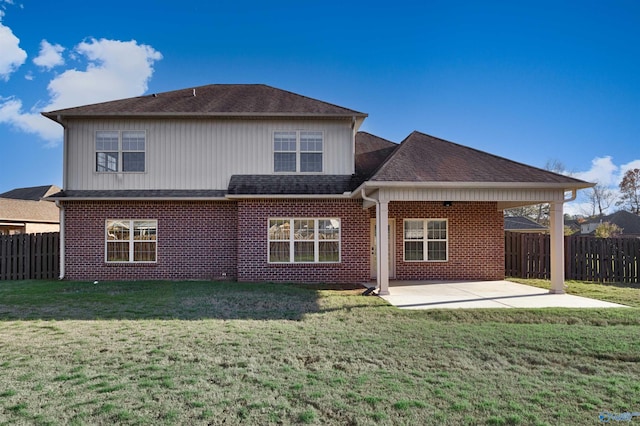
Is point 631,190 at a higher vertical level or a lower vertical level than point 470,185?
higher

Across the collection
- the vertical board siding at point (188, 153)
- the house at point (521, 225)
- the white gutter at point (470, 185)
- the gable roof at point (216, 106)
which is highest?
the gable roof at point (216, 106)

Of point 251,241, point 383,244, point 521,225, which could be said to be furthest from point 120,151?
point 521,225

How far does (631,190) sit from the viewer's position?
5638 cm

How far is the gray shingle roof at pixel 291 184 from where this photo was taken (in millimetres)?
12781

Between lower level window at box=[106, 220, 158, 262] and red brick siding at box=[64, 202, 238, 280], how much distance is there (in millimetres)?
184

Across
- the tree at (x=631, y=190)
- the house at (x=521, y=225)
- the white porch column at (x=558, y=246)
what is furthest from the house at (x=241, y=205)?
the tree at (x=631, y=190)

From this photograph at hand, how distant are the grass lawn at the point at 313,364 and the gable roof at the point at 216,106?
691cm

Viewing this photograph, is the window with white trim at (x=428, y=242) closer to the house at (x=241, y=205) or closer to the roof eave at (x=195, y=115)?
the house at (x=241, y=205)

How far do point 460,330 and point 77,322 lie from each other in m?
6.78

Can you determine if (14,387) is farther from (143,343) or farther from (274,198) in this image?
(274,198)

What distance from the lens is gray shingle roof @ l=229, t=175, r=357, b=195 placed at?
503 inches

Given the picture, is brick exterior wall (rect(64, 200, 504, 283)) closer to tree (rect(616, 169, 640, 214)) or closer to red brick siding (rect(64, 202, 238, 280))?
red brick siding (rect(64, 202, 238, 280))

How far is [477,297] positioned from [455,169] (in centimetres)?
345

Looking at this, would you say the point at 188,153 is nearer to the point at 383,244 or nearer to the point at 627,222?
the point at 383,244
